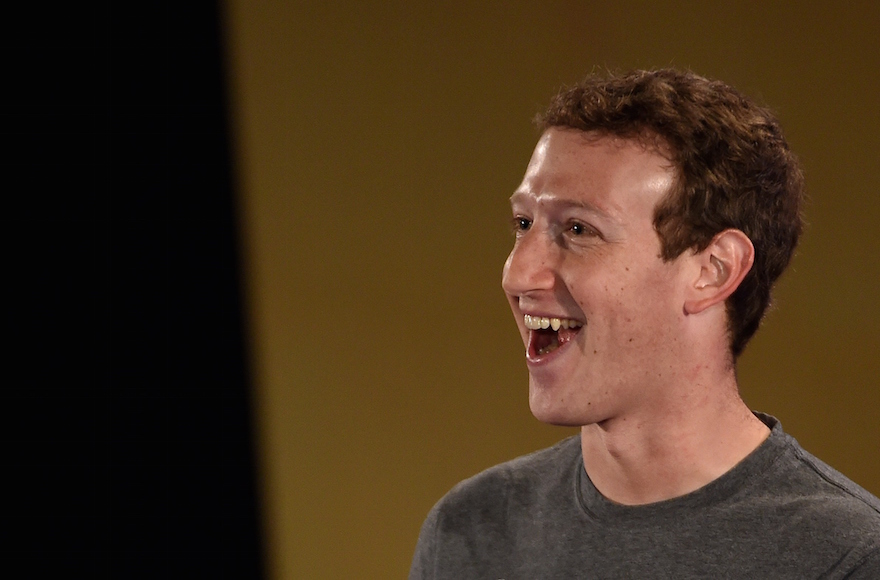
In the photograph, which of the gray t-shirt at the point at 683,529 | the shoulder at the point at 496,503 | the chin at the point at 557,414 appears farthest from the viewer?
the shoulder at the point at 496,503

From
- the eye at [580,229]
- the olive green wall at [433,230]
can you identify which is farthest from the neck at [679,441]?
the olive green wall at [433,230]

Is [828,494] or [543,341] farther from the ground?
[543,341]

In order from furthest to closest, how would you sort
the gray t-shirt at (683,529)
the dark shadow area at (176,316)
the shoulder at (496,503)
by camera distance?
the dark shadow area at (176,316)
the shoulder at (496,503)
the gray t-shirt at (683,529)

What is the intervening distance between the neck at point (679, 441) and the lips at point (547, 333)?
0.12m

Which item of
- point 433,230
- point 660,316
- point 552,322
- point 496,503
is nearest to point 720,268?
point 660,316

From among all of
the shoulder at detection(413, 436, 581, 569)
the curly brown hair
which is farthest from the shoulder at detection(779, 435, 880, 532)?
the shoulder at detection(413, 436, 581, 569)

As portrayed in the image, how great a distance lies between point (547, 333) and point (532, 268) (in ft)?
0.35

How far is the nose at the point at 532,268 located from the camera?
1.35 meters

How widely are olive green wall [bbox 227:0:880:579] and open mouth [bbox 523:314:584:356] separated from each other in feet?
3.70

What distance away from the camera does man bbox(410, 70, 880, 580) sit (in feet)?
4.30

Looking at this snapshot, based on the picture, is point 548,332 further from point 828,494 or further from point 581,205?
point 828,494

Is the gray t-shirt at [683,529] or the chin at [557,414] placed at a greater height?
the chin at [557,414]

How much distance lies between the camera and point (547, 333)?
141 centimetres

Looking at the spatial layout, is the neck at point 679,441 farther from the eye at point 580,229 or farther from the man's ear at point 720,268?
the eye at point 580,229
